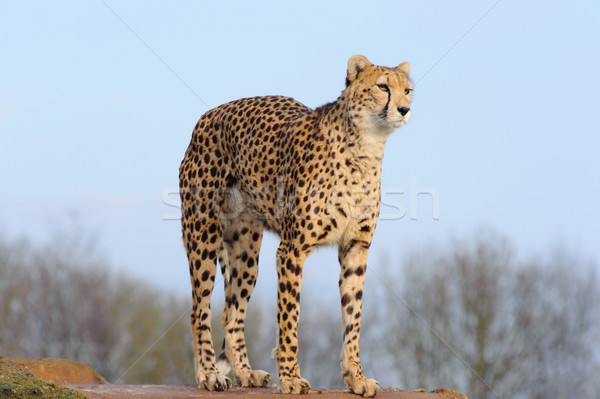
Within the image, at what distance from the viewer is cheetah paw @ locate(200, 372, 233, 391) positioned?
7.08m

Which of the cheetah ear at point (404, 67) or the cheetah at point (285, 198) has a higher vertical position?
the cheetah ear at point (404, 67)

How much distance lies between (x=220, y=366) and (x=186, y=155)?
2.52 metres

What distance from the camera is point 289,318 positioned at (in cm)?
648

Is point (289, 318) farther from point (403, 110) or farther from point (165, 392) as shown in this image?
point (403, 110)

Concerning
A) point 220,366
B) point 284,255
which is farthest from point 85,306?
point 284,255

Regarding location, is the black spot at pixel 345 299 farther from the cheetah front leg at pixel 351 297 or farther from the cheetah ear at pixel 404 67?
the cheetah ear at pixel 404 67

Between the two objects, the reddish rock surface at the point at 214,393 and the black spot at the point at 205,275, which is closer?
the reddish rock surface at the point at 214,393

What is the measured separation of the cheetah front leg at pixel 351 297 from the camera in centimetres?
664

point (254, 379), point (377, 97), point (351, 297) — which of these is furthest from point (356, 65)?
point (254, 379)

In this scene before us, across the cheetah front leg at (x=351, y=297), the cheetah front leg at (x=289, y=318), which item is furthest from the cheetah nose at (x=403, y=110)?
the cheetah front leg at (x=289, y=318)

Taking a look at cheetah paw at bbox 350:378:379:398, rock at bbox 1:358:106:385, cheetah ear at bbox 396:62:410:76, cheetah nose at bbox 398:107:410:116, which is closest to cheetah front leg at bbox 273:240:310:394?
cheetah paw at bbox 350:378:379:398

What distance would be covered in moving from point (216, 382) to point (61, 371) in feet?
8.56

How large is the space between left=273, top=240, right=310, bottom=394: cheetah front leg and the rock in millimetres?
3213

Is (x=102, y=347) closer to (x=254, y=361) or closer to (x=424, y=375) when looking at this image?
(x=254, y=361)
